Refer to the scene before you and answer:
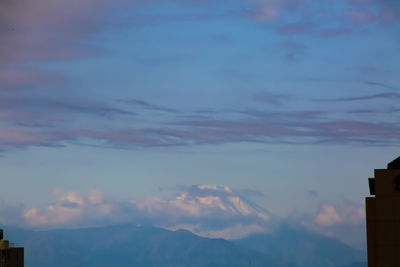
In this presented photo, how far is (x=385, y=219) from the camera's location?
84.9 meters

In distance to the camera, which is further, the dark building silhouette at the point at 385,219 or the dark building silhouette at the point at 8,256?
the dark building silhouette at the point at 8,256

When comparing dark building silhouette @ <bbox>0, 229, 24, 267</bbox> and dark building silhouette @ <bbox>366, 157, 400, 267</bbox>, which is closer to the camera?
dark building silhouette @ <bbox>366, 157, 400, 267</bbox>

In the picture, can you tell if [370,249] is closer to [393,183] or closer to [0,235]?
[393,183]

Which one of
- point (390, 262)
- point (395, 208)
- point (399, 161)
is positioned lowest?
point (390, 262)

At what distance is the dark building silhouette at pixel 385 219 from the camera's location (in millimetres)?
84438

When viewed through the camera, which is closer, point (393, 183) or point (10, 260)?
point (393, 183)

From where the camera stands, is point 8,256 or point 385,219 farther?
point 8,256

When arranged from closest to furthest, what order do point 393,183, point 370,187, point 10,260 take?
point 393,183, point 370,187, point 10,260

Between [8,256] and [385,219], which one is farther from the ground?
[8,256]

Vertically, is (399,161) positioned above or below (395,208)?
above

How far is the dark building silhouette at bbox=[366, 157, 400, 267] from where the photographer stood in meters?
84.4

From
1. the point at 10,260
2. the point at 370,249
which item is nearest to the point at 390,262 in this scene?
the point at 370,249

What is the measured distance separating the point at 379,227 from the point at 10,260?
249 ft

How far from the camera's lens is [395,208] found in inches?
3329
